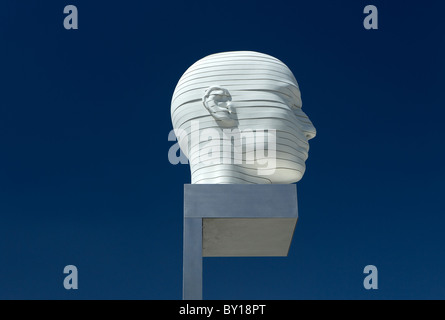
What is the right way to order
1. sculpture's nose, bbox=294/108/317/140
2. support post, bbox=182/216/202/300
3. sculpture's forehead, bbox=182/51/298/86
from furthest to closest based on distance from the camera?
sculpture's nose, bbox=294/108/317/140 < sculpture's forehead, bbox=182/51/298/86 < support post, bbox=182/216/202/300

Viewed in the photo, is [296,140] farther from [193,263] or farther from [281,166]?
[193,263]

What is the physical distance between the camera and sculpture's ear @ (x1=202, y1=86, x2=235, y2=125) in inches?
309

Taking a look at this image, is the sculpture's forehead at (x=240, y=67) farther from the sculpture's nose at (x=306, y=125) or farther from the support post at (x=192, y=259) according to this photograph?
the support post at (x=192, y=259)

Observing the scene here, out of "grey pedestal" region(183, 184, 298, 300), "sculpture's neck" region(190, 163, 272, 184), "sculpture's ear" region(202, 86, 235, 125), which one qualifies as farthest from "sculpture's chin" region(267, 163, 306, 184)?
"sculpture's ear" region(202, 86, 235, 125)

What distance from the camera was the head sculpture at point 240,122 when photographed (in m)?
7.84

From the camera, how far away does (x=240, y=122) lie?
7906mm

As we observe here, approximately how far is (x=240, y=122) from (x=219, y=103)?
1.15 feet

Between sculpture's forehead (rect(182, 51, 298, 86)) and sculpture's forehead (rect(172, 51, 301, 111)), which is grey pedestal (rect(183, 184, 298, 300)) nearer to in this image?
sculpture's forehead (rect(172, 51, 301, 111))

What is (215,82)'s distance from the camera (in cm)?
806

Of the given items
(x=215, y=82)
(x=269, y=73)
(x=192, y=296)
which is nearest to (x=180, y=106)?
(x=215, y=82)

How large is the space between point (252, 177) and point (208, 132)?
779 millimetres

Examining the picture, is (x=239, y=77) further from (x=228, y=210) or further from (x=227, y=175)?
(x=228, y=210)

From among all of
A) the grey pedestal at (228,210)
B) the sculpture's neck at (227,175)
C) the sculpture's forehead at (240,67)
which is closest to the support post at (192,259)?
the grey pedestal at (228,210)

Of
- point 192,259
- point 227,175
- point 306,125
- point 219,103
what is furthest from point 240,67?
point 192,259
